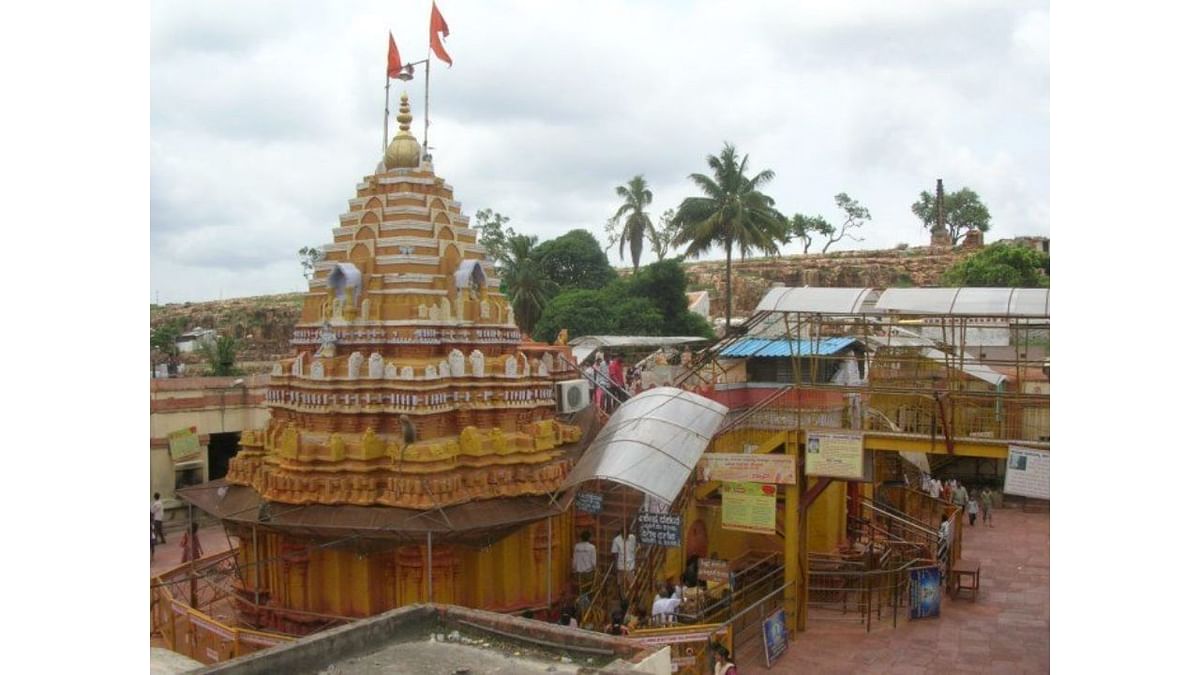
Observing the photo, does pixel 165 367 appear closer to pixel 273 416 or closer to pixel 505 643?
pixel 273 416

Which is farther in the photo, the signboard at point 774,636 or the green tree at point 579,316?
the green tree at point 579,316

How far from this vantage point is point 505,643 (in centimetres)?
841

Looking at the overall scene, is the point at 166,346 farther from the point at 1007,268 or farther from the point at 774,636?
the point at 1007,268

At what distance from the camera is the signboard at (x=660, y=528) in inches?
536

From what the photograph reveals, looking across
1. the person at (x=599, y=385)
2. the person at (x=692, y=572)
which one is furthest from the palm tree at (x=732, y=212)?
the person at (x=692, y=572)

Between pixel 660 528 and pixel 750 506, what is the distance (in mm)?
1744

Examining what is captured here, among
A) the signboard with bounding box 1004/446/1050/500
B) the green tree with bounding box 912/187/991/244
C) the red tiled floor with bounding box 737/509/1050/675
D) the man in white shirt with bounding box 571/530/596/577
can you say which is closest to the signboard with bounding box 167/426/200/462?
the man in white shirt with bounding box 571/530/596/577

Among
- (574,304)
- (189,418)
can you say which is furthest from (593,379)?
(574,304)

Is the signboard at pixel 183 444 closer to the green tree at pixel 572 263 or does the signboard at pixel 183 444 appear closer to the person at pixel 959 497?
the person at pixel 959 497

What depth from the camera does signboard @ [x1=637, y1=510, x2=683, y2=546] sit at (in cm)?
1362

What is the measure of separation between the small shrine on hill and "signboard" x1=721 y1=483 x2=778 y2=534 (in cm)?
283

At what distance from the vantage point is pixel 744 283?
63.6m

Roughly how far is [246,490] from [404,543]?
11.7 ft

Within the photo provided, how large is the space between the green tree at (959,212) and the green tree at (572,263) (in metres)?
44.6
